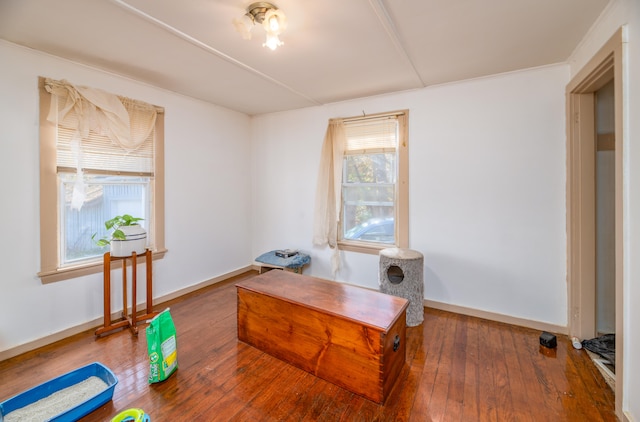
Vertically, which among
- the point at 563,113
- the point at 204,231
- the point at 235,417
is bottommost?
the point at 235,417

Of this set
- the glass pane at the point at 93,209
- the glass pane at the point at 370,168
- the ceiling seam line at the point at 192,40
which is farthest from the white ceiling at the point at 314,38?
the glass pane at the point at 93,209

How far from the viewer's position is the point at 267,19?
5.41 ft

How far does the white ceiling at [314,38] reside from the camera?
1.67 m

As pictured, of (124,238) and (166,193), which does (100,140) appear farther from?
(124,238)

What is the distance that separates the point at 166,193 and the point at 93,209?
0.69 metres

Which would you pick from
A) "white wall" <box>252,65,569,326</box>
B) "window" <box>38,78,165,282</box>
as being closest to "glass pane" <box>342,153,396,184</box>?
"white wall" <box>252,65,569,326</box>

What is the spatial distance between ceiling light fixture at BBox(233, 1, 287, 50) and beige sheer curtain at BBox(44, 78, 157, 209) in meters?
1.68

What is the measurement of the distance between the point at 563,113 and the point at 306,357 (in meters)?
2.90

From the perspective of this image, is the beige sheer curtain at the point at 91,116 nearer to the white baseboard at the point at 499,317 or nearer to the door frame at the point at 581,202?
the white baseboard at the point at 499,317

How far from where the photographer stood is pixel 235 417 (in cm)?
156

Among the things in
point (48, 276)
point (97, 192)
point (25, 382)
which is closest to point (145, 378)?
point (25, 382)

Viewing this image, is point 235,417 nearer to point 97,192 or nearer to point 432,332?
point 432,332
